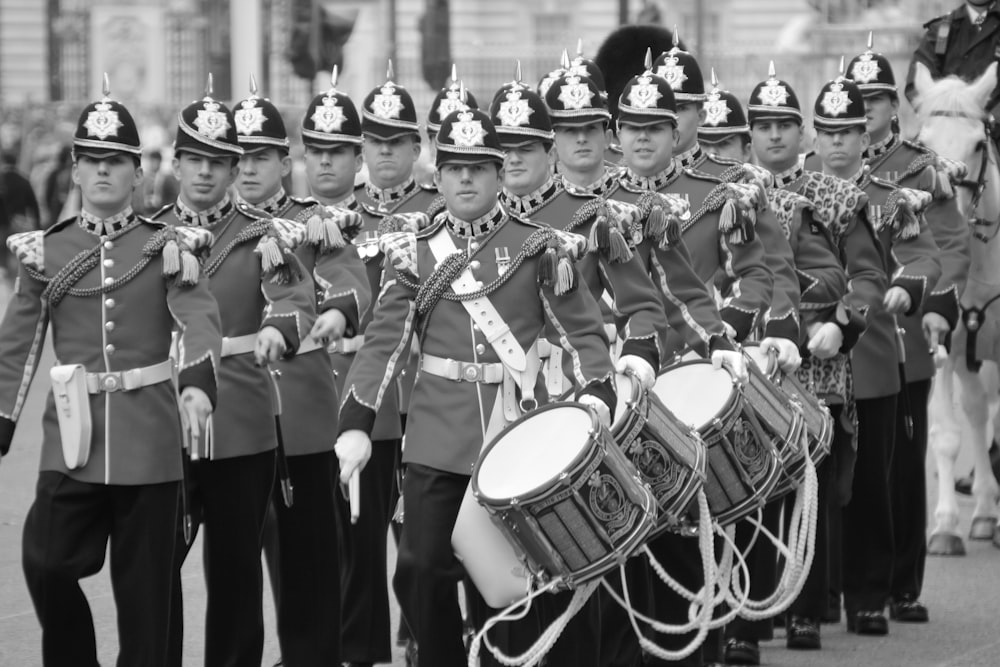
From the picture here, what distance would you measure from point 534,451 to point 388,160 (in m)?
2.86

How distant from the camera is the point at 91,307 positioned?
22.4 ft

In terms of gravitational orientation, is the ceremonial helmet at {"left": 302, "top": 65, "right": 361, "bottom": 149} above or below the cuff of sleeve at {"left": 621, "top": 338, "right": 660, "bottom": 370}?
above

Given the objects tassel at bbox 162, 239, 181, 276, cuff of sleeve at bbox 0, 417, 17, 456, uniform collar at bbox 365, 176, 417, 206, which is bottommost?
cuff of sleeve at bbox 0, 417, 17, 456

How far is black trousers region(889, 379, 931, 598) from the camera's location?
373 inches

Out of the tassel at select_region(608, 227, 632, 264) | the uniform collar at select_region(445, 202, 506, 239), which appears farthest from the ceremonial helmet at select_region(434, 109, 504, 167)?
the tassel at select_region(608, 227, 632, 264)

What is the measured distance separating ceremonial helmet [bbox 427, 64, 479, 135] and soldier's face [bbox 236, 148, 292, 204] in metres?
0.62

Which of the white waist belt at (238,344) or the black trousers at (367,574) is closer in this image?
the white waist belt at (238,344)

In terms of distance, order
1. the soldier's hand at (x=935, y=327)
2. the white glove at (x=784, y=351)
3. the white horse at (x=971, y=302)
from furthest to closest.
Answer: the white horse at (x=971, y=302) < the soldier's hand at (x=935, y=327) < the white glove at (x=784, y=351)

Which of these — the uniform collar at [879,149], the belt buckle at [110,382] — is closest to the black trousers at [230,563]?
the belt buckle at [110,382]

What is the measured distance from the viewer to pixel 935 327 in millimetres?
9852

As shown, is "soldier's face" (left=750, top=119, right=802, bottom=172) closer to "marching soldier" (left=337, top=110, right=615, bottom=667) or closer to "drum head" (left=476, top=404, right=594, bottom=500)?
"marching soldier" (left=337, top=110, right=615, bottom=667)

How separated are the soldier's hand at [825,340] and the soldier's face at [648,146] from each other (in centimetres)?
98

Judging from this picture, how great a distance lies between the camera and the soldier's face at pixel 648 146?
8164mm

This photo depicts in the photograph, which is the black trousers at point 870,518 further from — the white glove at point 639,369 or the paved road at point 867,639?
the white glove at point 639,369
